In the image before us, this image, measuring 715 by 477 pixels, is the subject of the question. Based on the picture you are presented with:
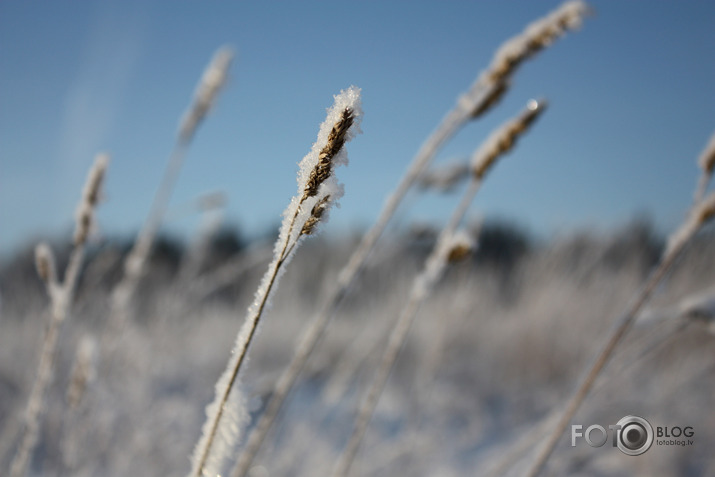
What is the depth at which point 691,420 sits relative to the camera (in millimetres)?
1952

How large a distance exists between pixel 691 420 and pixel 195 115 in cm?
220

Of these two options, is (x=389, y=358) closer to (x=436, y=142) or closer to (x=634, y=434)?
(x=436, y=142)

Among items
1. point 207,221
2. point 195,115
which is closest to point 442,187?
point 195,115

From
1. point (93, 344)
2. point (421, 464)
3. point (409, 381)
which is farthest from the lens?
point (409, 381)

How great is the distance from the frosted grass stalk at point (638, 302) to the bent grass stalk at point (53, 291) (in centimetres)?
58

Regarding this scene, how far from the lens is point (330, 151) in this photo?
0.24 m

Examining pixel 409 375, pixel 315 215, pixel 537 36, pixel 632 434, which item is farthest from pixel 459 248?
pixel 409 375

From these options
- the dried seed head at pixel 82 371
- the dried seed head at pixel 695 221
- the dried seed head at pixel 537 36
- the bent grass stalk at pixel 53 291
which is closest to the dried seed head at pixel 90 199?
the bent grass stalk at pixel 53 291

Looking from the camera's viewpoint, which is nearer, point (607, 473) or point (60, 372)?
point (607, 473)

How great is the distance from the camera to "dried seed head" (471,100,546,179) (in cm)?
60

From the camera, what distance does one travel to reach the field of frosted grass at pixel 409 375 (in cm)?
124

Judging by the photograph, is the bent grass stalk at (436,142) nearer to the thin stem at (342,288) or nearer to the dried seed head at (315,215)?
the thin stem at (342,288)

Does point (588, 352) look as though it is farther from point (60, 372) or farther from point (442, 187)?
point (60, 372)

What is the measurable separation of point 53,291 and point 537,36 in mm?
656
